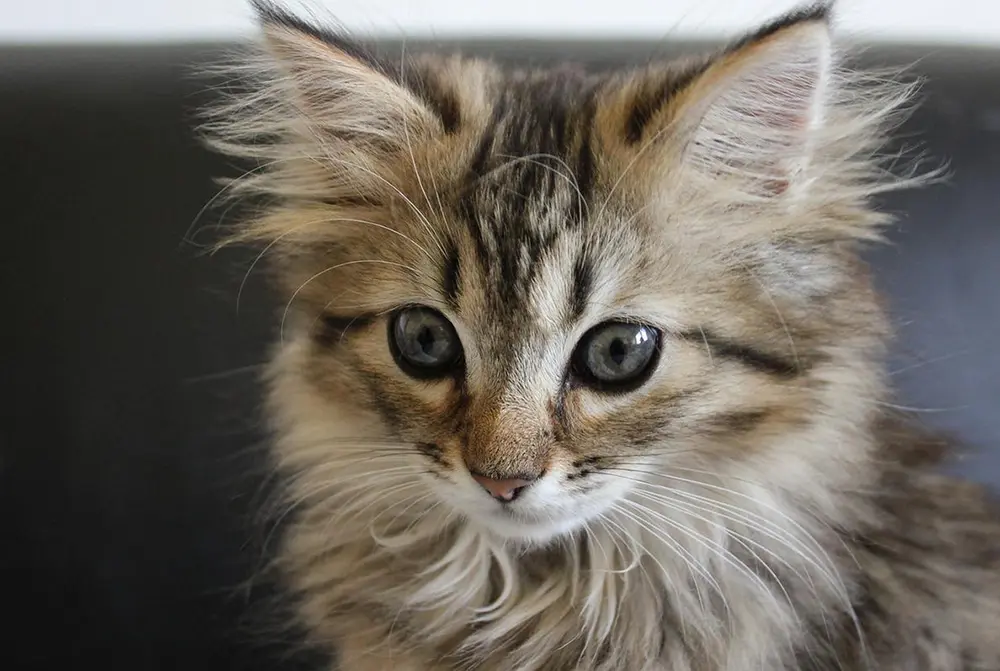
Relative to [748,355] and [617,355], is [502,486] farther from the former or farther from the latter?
[748,355]

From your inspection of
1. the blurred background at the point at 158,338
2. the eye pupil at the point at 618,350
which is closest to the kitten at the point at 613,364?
the eye pupil at the point at 618,350

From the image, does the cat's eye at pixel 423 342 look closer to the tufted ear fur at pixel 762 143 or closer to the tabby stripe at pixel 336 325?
the tabby stripe at pixel 336 325

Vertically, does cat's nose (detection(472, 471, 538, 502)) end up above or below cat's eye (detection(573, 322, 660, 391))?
below

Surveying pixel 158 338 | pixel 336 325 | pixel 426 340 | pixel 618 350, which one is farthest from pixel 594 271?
pixel 158 338

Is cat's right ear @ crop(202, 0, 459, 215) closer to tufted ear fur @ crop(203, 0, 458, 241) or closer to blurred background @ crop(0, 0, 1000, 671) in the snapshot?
tufted ear fur @ crop(203, 0, 458, 241)

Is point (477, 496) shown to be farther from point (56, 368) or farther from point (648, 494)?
point (56, 368)

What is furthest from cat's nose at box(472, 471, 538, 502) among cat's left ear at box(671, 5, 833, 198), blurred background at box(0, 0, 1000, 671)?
blurred background at box(0, 0, 1000, 671)
